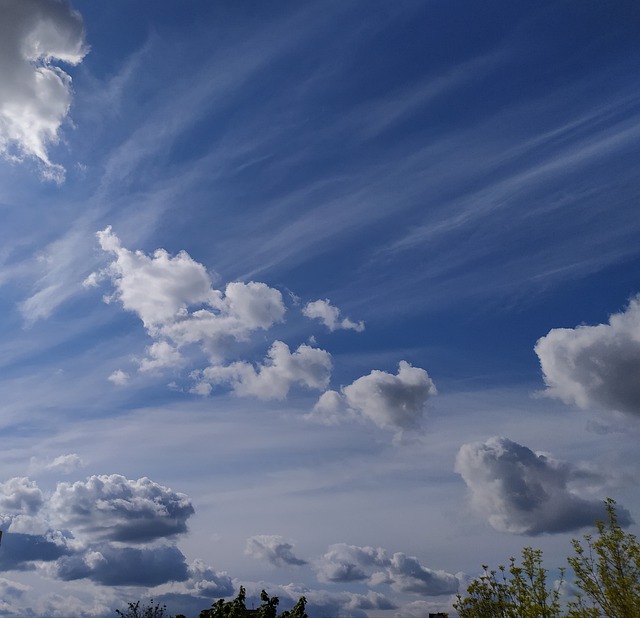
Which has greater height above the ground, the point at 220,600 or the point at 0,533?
the point at 0,533

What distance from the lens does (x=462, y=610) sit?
3350cm

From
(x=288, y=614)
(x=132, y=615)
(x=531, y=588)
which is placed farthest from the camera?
(x=132, y=615)

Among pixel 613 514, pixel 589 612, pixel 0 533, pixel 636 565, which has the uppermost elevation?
pixel 0 533

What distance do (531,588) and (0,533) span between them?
82.6 m

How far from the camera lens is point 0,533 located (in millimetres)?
86875

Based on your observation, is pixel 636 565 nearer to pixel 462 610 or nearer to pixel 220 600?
pixel 462 610

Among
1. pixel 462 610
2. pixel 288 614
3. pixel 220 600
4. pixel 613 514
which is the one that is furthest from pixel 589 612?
pixel 220 600

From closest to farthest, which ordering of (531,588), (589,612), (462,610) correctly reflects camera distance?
(589,612) < (531,588) < (462,610)

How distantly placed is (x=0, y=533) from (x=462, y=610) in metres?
76.6

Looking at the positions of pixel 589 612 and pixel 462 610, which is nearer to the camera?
pixel 589 612

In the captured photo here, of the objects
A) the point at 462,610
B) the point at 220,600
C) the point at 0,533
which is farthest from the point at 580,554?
the point at 0,533

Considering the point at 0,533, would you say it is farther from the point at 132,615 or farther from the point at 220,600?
the point at 220,600

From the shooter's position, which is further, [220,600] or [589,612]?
[220,600]

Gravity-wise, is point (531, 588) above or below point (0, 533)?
below
